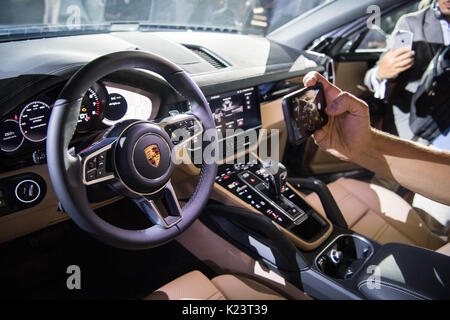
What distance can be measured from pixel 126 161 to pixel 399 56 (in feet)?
6.57

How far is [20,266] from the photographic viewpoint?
1606mm

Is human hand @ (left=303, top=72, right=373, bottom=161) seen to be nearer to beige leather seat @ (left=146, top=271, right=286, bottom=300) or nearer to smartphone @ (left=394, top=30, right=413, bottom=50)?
beige leather seat @ (left=146, top=271, right=286, bottom=300)

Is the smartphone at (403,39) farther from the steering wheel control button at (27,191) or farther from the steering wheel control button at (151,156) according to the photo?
the steering wheel control button at (27,191)

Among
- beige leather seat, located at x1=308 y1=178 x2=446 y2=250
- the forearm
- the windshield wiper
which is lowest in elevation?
beige leather seat, located at x1=308 y1=178 x2=446 y2=250

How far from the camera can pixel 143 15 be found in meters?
1.92

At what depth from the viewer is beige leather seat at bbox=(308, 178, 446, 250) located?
160 cm

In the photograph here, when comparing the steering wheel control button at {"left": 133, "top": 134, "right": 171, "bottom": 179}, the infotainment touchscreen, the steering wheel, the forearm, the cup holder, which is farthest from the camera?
the infotainment touchscreen

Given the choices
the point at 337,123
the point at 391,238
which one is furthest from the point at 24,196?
the point at 391,238

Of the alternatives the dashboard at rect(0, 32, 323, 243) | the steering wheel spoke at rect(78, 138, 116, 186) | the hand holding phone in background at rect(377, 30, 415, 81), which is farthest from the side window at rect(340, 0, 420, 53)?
the steering wheel spoke at rect(78, 138, 116, 186)

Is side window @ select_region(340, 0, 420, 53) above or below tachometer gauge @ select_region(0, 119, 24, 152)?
above

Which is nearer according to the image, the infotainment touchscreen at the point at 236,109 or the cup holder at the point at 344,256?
the cup holder at the point at 344,256

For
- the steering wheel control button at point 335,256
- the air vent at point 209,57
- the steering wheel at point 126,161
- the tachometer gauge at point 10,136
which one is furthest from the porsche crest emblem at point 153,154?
the steering wheel control button at point 335,256

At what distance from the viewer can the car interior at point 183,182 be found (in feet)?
3.17
